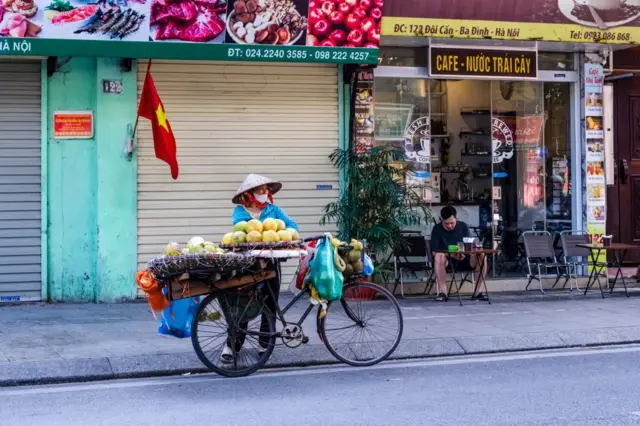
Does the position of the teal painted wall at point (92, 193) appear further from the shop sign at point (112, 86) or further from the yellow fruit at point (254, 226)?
the yellow fruit at point (254, 226)

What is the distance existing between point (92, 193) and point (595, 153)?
25.4 feet

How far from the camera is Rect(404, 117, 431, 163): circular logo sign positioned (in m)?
13.7

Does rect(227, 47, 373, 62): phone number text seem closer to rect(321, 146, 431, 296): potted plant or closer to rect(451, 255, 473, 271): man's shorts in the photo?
rect(321, 146, 431, 296): potted plant

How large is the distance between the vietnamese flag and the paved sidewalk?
2053 millimetres

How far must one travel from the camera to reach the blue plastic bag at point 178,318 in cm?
812

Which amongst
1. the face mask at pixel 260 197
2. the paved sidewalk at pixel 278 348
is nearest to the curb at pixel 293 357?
the paved sidewalk at pixel 278 348

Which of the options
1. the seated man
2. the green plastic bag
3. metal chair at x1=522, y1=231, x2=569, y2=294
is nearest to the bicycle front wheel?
the green plastic bag

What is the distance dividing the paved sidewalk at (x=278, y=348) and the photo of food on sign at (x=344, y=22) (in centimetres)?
374

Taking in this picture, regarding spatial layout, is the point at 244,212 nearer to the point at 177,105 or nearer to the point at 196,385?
the point at 196,385

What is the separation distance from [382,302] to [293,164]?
16.1 ft

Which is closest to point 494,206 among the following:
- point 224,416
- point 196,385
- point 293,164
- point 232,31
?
point 293,164

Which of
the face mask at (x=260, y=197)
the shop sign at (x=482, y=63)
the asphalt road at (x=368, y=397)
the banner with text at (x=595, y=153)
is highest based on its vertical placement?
the shop sign at (x=482, y=63)

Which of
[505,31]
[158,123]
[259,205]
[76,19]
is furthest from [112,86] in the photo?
[505,31]

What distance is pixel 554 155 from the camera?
1448 cm
